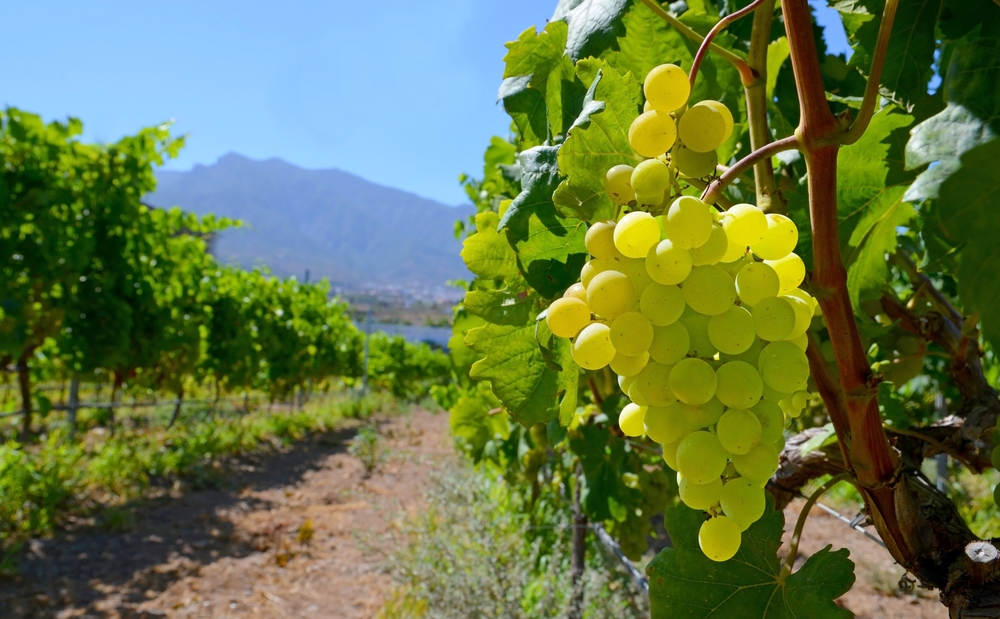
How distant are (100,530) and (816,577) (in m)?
6.17

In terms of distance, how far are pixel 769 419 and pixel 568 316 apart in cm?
19

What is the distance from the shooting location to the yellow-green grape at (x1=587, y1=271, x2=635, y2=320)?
1.69 ft

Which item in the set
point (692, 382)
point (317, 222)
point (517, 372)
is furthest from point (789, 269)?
point (317, 222)

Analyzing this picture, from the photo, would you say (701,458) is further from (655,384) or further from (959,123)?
(959,123)

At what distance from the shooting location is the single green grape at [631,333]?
0.51 metres

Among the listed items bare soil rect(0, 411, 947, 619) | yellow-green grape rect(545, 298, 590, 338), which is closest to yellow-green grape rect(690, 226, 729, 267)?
yellow-green grape rect(545, 298, 590, 338)

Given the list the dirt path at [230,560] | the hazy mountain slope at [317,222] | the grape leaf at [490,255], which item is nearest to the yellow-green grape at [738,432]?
the grape leaf at [490,255]

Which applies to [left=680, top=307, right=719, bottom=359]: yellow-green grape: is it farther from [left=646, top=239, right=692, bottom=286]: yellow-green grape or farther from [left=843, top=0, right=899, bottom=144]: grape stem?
[left=843, top=0, right=899, bottom=144]: grape stem

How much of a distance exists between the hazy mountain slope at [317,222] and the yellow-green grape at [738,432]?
133232 mm

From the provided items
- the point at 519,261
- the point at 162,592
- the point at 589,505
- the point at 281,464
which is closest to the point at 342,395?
the point at 281,464

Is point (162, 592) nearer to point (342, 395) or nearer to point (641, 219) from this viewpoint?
point (641, 219)

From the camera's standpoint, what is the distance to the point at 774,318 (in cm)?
52

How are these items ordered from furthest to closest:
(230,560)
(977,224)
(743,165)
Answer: (230,560) < (743,165) < (977,224)

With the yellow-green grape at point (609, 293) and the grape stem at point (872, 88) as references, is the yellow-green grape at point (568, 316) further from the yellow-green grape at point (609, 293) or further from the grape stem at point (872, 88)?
the grape stem at point (872, 88)
